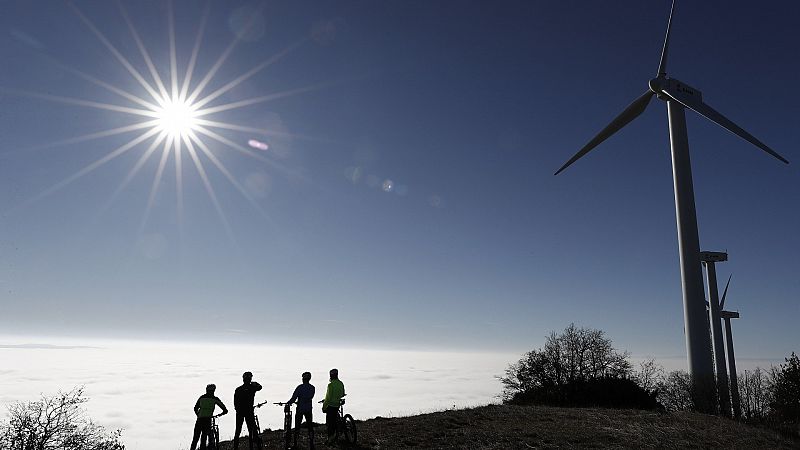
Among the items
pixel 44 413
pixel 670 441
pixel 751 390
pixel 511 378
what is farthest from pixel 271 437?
pixel 751 390

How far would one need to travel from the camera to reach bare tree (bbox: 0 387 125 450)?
28344 millimetres

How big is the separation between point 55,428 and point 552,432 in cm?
3002

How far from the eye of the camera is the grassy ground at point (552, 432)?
58.6 feet

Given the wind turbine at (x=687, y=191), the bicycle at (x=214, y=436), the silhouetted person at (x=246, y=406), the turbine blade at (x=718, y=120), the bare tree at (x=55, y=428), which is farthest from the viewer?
the turbine blade at (x=718, y=120)

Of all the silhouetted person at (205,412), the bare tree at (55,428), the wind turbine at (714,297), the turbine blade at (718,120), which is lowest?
the bare tree at (55,428)

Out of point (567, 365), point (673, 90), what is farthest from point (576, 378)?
point (673, 90)

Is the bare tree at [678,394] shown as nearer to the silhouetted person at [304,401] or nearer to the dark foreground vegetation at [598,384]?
the dark foreground vegetation at [598,384]

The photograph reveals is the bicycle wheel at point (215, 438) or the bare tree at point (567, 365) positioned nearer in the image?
the bicycle wheel at point (215, 438)

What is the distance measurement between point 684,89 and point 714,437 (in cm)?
2689

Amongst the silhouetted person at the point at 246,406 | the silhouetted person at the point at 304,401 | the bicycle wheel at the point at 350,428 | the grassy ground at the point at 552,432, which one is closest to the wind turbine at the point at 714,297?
the grassy ground at the point at 552,432

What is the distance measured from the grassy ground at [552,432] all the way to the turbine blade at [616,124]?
68.3 ft

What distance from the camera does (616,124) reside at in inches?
1540

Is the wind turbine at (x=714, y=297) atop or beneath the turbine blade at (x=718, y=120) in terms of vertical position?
beneath

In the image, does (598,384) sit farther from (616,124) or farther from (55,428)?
(55,428)
